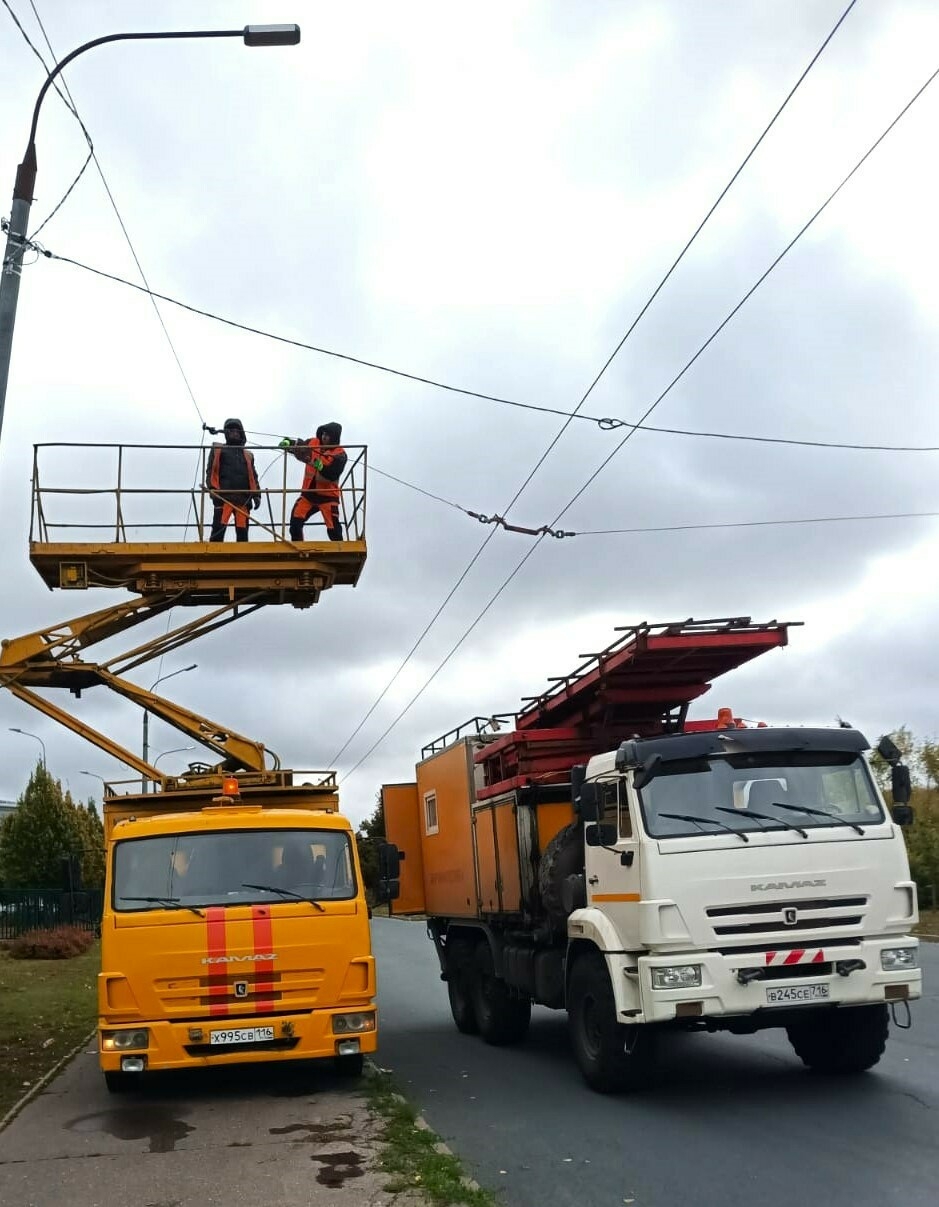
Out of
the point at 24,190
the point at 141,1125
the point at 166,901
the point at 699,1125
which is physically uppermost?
the point at 24,190

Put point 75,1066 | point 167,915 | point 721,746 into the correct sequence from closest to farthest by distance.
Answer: point 721,746, point 167,915, point 75,1066

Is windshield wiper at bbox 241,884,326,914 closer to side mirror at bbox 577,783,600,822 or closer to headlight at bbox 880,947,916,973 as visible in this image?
side mirror at bbox 577,783,600,822

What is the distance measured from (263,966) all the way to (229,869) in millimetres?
936

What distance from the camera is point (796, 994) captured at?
871 cm

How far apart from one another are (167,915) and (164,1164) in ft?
8.50

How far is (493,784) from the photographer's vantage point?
41.9ft

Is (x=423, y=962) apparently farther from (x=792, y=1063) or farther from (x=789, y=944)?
(x=789, y=944)

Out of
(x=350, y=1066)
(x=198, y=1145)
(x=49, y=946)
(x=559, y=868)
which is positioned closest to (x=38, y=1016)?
(x=350, y=1066)

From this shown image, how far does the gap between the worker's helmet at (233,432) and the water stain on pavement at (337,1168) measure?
8899 millimetres

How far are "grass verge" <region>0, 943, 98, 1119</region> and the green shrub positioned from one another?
1.54 meters

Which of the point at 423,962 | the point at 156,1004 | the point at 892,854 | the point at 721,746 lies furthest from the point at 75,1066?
the point at 423,962

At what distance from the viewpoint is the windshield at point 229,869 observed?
1033cm

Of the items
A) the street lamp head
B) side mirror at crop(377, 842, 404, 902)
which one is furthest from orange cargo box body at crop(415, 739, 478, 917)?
the street lamp head

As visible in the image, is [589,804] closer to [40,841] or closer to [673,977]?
[673,977]
